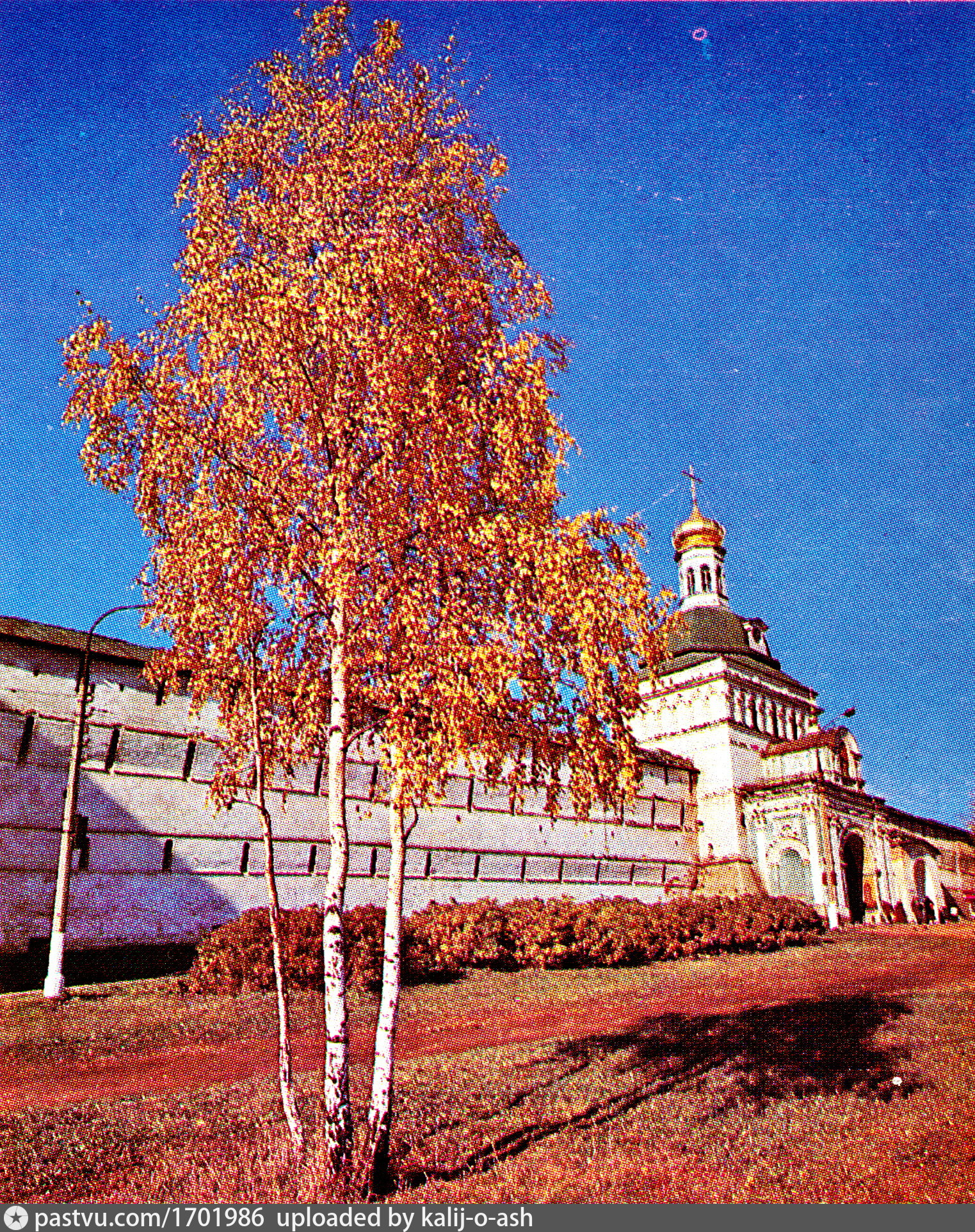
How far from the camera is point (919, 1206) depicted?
6348mm

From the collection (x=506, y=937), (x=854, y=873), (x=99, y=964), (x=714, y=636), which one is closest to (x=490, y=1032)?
(x=506, y=937)

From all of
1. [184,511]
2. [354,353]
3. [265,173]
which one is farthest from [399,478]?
[265,173]

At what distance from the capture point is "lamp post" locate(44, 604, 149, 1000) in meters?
16.0

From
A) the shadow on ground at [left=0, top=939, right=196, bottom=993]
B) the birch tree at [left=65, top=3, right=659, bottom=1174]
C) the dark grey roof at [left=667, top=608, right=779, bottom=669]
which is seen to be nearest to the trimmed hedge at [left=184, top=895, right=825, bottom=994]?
the shadow on ground at [left=0, top=939, right=196, bottom=993]

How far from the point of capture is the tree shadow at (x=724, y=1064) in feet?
29.7

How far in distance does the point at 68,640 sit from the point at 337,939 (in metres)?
14.4

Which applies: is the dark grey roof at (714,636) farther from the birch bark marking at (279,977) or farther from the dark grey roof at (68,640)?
the birch bark marking at (279,977)

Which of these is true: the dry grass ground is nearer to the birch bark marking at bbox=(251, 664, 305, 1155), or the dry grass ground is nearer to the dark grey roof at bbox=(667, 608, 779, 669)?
the birch bark marking at bbox=(251, 664, 305, 1155)

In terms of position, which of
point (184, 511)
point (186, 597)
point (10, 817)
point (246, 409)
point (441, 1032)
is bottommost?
point (441, 1032)

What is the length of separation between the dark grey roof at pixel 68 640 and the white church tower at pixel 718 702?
2194 cm

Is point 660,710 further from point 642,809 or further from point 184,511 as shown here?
point 184,511

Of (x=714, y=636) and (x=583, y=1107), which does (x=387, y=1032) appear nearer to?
(x=583, y=1107)

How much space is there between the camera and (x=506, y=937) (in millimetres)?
22281

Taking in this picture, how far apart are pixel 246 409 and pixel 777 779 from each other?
32986 mm
